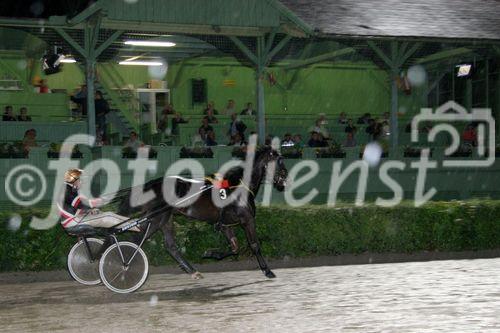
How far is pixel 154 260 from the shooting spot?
14414 mm

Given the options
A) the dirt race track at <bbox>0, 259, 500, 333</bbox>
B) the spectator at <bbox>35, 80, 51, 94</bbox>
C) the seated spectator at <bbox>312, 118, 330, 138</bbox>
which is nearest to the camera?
the dirt race track at <bbox>0, 259, 500, 333</bbox>

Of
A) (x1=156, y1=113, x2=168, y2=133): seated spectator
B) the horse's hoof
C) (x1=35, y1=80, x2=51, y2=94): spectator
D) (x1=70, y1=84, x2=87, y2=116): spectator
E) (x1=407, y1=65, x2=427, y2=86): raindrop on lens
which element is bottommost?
the horse's hoof

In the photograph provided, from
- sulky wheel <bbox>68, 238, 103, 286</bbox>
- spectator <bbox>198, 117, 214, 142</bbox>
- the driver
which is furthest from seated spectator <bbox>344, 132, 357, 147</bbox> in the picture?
the driver

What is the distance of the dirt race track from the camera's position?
9031 mm

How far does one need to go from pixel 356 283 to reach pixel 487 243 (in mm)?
5646

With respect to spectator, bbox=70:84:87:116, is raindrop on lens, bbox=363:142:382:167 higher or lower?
lower

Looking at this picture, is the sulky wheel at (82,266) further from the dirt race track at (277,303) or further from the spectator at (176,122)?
the spectator at (176,122)

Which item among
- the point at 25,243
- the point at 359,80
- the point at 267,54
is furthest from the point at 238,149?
the point at 359,80

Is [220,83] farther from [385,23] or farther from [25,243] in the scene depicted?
[25,243]

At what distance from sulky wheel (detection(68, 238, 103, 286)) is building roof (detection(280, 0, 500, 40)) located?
12411mm

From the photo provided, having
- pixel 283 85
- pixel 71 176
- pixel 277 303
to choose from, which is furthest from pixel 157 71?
pixel 277 303

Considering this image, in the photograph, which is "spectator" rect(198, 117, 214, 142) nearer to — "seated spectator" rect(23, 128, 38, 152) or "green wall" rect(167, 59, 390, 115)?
"seated spectator" rect(23, 128, 38, 152)

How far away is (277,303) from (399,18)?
17.1m

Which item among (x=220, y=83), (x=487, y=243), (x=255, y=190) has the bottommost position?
(x=487, y=243)
